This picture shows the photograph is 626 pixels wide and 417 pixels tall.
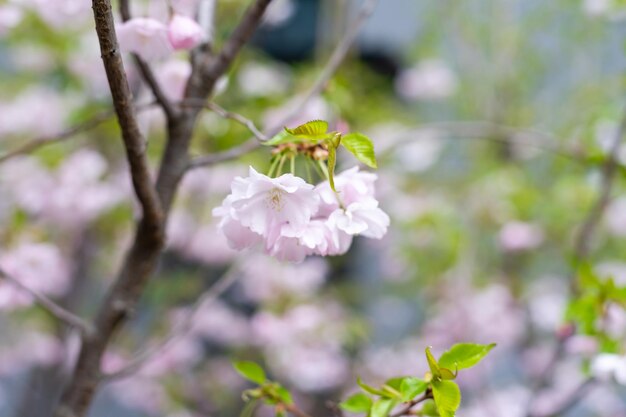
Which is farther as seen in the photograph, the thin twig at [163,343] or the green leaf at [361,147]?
the thin twig at [163,343]

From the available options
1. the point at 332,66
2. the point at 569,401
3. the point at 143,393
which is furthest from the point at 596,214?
the point at 143,393

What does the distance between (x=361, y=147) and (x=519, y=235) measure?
6.02 ft

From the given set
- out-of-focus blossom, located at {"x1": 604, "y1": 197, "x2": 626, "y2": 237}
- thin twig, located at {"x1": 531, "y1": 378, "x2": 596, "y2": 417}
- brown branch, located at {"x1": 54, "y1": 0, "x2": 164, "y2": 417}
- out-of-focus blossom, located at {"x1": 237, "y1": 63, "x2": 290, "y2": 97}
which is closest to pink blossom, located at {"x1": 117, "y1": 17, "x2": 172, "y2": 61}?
brown branch, located at {"x1": 54, "y1": 0, "x2": 164, "y2": 417}

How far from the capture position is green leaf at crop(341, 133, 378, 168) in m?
0.70

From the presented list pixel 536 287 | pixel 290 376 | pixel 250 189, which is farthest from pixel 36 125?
pixel 250 189

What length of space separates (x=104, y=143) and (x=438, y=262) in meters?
1.31

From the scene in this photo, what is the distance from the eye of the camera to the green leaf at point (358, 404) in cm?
81

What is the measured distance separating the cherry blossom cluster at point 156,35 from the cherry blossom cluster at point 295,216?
0.82 feet

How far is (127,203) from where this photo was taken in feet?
8.43

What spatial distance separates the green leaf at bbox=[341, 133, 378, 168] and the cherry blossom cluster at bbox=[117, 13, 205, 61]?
0.27 meters

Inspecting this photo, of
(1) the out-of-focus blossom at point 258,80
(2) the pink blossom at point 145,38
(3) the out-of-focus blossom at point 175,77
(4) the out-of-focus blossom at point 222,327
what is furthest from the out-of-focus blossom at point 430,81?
(2) the pink blossom at point 145,38

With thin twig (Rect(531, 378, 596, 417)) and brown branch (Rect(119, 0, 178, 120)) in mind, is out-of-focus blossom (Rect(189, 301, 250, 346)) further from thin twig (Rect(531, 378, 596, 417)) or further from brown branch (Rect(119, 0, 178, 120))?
brown branch (Rect(119, 0, 178, 120))

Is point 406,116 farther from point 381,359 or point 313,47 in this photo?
point 381,359

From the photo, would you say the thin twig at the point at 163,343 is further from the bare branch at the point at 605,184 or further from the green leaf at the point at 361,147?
the bare branch at the point at 605,184
